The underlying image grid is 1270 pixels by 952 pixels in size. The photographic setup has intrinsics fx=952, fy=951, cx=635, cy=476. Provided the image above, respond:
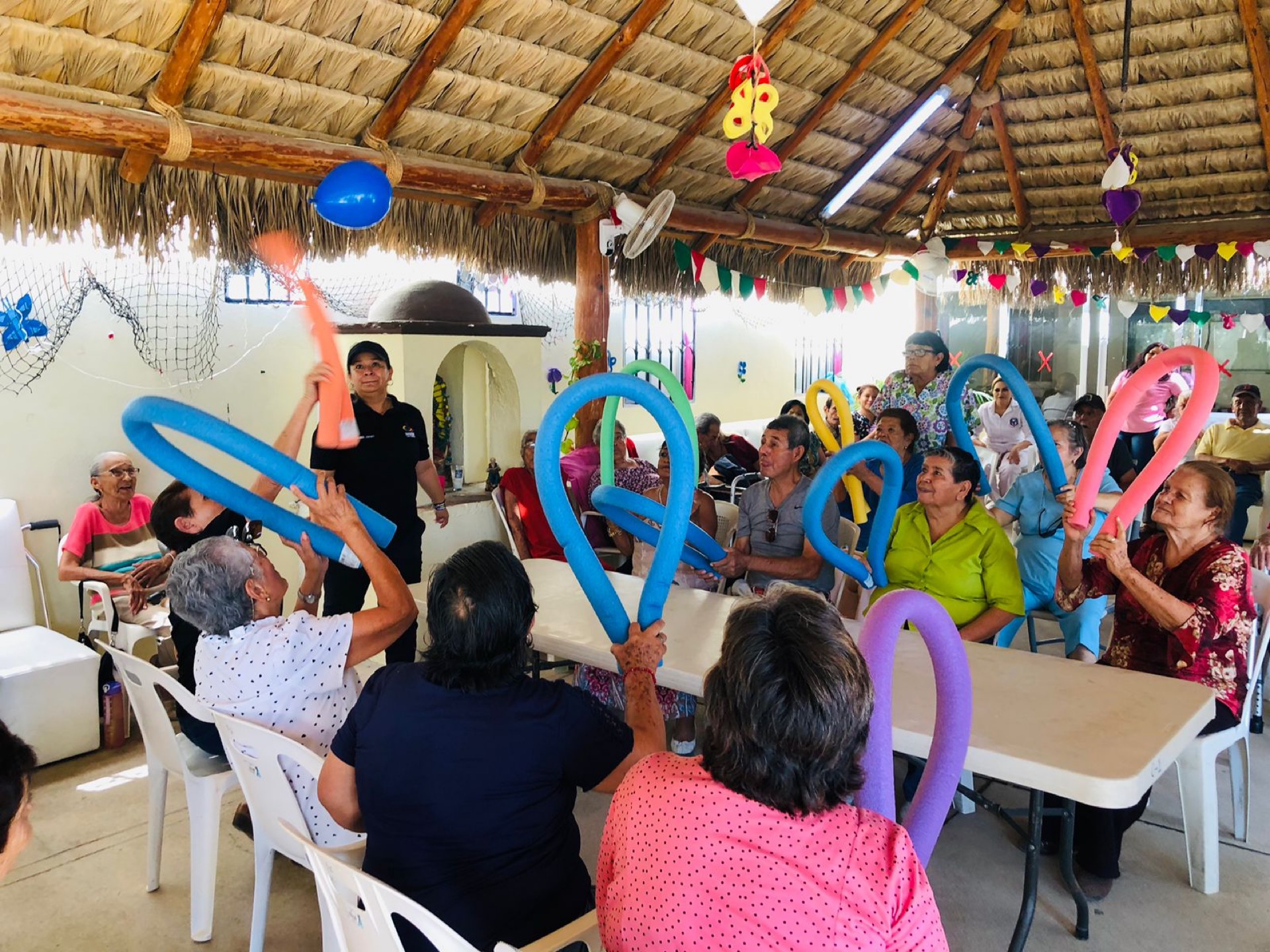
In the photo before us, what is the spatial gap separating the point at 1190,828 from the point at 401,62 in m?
4.09

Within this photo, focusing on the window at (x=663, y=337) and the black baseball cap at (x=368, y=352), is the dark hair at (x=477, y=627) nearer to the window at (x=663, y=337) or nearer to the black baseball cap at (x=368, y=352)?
the black baseball cap at (x=368, y=352)

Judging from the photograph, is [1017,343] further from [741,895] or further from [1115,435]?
[741,895]

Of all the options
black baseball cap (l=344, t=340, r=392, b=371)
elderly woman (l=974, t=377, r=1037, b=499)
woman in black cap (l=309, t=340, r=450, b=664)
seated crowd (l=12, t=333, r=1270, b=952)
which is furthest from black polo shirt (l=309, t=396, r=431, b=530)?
elderly woman (l=974, t=377, r=1037, b=499)

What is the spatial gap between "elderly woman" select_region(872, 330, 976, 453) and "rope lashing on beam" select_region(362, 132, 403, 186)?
256 cm

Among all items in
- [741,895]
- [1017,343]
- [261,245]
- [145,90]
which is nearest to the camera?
[741,895]

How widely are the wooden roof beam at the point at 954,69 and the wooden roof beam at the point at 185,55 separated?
4.50 meters

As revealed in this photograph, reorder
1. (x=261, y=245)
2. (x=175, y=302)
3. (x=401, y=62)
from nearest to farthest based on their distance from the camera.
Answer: (x=401, y=62) < (x=261, y=245) < (x=175, y=302)

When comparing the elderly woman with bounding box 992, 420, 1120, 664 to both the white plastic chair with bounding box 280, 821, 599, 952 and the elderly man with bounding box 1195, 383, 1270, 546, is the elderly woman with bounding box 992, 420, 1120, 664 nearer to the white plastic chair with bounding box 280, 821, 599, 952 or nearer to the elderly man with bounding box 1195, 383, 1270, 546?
the white plastic chair with bounding box 280, 821, 599, 952

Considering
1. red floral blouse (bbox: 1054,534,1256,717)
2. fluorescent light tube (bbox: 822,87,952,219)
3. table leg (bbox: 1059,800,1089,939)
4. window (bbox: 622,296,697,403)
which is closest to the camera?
table leg (bbox: 1059,800,1089,939)

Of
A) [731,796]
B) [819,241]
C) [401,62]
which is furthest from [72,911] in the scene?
[819,241]

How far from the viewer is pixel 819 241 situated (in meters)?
7.13

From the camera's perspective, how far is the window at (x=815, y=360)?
11.6 m

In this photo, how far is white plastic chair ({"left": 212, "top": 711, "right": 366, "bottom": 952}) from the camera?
1.98 m

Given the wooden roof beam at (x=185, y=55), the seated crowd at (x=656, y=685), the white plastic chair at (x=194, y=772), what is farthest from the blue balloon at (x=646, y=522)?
the wooden roof beam at (x=185, y=55)
